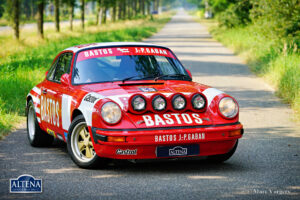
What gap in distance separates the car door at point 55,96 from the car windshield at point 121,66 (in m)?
0.28

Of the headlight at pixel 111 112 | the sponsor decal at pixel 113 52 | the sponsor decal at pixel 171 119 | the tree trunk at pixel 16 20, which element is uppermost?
the sponsor decal at pixel 113 52

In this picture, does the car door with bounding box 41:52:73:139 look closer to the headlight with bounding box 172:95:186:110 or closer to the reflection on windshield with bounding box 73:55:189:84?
the reflection on windshield with bounding box 73:55:189:84

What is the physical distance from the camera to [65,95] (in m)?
6.63

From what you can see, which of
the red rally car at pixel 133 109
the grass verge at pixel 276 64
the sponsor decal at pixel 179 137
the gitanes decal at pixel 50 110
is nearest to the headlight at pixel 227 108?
the red rally car at pixel 133 109

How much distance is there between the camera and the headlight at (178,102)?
232 inches

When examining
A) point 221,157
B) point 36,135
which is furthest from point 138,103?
point 36,135

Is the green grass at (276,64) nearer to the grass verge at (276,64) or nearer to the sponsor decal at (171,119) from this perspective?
the grass verge at (276,64)

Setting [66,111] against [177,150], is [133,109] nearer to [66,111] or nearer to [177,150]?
[177,150]

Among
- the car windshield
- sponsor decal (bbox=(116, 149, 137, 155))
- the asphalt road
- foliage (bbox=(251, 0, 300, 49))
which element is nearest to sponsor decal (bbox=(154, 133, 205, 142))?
sponsor decal (bbox=(116, 149, 137, 155))

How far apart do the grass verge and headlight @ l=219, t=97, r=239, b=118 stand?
13.4ft

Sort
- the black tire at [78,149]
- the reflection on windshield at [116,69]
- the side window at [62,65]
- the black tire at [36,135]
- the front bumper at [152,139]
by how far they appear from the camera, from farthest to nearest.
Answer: the black tire at [36,135]
the side window at [62,65]
the reflection on windshield at [116,69]
the black tire at [78,149]
the front bumper at [152,139]

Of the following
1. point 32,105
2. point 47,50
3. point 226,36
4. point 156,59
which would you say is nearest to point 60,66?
point 32,105

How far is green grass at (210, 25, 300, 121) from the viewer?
12.1 meters

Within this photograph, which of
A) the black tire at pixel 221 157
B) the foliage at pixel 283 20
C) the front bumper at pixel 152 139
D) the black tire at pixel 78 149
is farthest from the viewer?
the foliage at pixel 283 20
